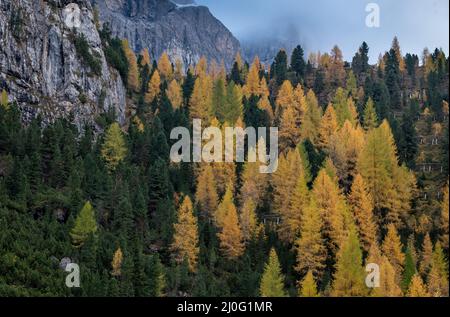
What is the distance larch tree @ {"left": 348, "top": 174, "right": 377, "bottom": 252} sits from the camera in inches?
1751

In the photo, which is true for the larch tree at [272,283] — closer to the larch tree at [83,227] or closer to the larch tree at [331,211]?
the larch tree at [331,211]

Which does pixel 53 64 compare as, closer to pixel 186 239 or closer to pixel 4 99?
pixel 4 99

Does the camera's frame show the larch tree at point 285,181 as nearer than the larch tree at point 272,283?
No

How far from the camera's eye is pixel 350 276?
3628cm

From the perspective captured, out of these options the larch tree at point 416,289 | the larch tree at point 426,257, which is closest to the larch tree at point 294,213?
the larch tree at point 426,257

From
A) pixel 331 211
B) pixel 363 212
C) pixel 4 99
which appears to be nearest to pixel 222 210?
pixel 331 211

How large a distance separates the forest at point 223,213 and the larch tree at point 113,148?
0.16 meters

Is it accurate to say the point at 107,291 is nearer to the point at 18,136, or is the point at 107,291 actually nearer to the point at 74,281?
the point at 74,281

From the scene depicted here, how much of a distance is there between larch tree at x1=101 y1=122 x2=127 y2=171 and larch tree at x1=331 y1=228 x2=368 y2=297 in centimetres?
3119

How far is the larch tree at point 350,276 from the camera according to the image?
35.6 m

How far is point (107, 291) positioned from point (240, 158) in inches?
1147

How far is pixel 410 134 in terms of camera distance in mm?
62031
